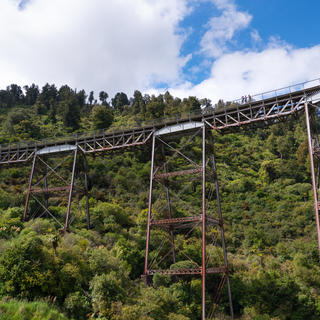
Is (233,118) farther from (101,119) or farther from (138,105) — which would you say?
(138,105)

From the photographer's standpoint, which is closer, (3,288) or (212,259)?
(3,288)

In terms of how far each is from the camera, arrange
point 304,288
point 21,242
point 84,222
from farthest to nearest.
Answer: point 84,222
point 304,288
point 21,242

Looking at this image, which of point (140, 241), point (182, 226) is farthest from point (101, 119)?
point (182, 226)

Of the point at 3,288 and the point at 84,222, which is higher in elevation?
the point at 84,222

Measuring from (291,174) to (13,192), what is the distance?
39594 millimetres

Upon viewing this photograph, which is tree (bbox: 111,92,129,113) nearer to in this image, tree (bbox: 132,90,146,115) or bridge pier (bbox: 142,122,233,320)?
tree (bbox: 132,90,146,115)

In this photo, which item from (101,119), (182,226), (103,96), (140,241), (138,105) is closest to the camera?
(182,226)

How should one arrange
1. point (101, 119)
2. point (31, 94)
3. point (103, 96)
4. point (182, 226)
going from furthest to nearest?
1. point (103, 96)
2. point (31, 94)
3. point (101, 119)
4. point (182, 226)

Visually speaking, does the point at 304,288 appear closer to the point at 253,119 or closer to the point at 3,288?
the point at 253,119

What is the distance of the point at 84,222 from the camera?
2828 centimetres

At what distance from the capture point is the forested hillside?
593 inches

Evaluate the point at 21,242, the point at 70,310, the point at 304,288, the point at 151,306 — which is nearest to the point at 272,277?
the point at 304,288

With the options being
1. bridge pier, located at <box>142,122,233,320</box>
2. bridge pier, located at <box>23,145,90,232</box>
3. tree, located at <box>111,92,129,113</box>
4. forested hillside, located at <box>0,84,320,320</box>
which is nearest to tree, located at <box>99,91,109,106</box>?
tree, located at <box>111,92,129,113</box>

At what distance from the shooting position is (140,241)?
26.3 m
